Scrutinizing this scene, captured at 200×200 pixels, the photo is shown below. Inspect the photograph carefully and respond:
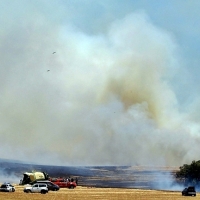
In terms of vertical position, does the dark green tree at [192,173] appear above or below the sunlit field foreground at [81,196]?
above

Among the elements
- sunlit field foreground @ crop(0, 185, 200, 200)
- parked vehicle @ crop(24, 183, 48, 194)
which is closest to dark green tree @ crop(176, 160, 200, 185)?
sunlit field foreground @ crop(0, 185, 200, 200)

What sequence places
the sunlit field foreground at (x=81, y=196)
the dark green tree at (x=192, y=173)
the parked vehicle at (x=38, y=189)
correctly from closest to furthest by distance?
the sunlit field foreground at (x=81, y=196) → the parked vehicle at (x=38, y=189) → the dark green tree at (x=192, y=173)

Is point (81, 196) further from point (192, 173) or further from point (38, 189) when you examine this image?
point (192, 173)

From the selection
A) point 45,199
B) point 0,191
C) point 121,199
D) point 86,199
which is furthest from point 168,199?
point 0,191

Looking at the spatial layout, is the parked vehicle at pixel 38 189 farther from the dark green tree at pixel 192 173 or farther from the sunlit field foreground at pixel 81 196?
the dark green tree at pixel 192 173

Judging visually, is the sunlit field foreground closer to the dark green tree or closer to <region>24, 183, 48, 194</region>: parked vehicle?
<region>24, 183, 48, 194</region>: parked vehicle

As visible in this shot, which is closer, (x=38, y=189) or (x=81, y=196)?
(x=81, y=196)

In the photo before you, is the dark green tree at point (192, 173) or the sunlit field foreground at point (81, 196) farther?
the dark green tree at point (192, 173)

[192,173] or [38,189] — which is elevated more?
[192,173]

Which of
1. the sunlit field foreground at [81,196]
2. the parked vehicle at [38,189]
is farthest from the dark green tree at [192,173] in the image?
the parked vehicle at [38,189]

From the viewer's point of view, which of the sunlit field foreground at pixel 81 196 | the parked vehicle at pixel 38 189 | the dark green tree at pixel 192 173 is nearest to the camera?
the sunlit field foreground at pixel 81 196

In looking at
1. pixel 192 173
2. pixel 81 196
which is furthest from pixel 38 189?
pixel 192 173

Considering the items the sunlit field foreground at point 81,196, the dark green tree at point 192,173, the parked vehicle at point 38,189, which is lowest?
the sunlit field foreground at point 81,196

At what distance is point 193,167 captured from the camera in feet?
622
